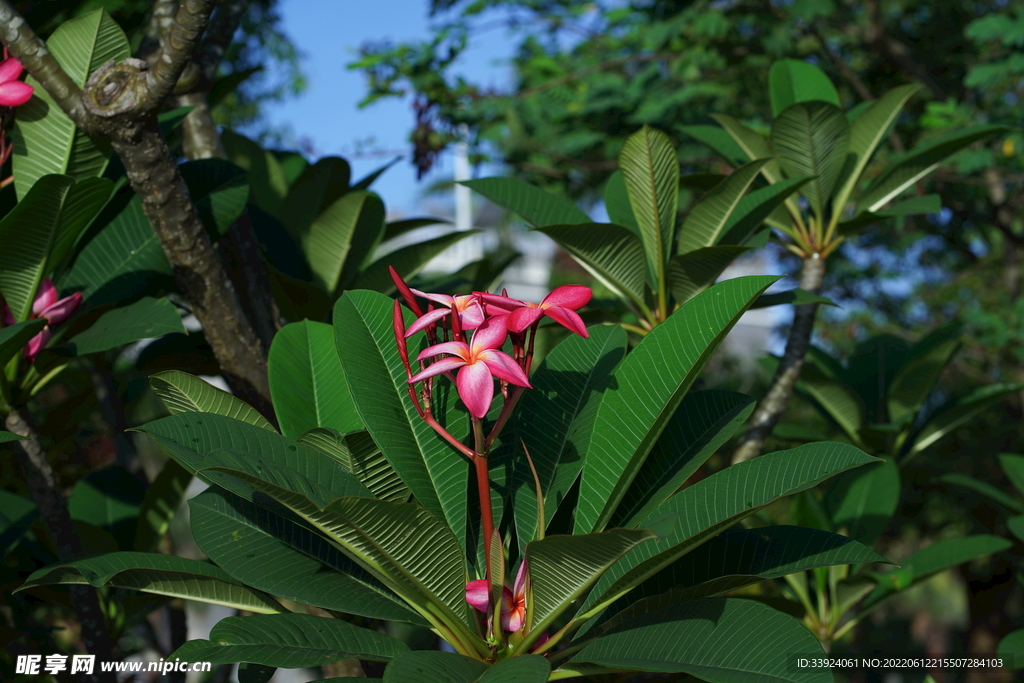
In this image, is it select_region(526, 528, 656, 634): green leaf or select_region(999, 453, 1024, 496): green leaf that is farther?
select_region(999, 453, 1024, 496): green leaf

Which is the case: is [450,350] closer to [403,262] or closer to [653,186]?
[653,186]

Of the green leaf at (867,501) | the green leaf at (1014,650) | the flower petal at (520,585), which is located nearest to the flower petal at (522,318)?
the flower petal at (520,585)

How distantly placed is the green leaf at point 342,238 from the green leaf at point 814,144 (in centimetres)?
101

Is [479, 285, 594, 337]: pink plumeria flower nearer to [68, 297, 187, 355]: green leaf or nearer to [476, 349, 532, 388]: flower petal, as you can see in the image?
[476, 349, 532, 388]: flower petal

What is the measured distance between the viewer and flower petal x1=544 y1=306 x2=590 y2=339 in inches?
40.0

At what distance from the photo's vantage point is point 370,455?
3.89ft

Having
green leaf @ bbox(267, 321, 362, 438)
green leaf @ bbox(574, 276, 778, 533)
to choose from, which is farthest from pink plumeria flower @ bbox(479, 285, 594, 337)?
green leaf @ bbox(267, 321, 362, 438)

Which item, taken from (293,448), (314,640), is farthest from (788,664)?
(293,448)

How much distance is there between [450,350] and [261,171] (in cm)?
135

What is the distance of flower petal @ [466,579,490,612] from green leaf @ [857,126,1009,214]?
4.73 ft

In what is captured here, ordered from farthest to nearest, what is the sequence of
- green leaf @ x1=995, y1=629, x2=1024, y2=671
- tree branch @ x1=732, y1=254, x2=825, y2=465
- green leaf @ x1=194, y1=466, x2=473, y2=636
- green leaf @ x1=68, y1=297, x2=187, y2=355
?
tree branch @ x1=732, y1=254, x2=825, y2=465
green leaf @ x1=995, y1=629, x2=1024, y2=671
green leaf @ x1=68, y1=297, x2=187, y2=355
green leaf @ x1=194, y1=466, x2=473, y2=636

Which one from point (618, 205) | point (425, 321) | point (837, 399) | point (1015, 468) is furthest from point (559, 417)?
point (1015, 468)

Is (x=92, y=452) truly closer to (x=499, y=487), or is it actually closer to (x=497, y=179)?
(x=497, y=179)

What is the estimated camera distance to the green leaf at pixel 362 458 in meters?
1.15
